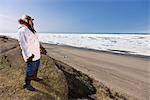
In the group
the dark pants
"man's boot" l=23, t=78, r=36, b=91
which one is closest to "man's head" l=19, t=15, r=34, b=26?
the dark pants

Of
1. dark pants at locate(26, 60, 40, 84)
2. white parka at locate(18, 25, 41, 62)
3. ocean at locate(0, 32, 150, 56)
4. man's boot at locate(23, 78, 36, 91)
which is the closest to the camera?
white parka at locate(18, 25, 41, 62)

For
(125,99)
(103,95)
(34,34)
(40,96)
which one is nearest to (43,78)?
(40,96)

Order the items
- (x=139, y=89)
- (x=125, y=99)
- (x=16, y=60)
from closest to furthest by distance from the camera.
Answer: (x=16, y=60) → (x=125, y=99) → (x=139, y=89)

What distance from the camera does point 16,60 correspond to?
648 centimetres

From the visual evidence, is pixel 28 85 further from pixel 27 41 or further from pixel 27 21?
pixel 27 21

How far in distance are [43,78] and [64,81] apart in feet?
1.59

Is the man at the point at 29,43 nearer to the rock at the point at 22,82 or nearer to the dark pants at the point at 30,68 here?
the dark pants at the point at 30,68

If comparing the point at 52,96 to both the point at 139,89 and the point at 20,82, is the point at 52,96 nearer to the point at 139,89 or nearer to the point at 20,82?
the point at 20,82

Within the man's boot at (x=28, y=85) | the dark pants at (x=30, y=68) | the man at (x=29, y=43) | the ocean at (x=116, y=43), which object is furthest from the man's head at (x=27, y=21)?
the ocean at (x=116, y=43)

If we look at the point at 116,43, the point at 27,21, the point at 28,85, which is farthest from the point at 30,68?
the point at 116,43

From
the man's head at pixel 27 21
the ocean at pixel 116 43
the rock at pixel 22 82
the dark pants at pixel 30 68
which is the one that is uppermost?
the man's head at pixel 27 21

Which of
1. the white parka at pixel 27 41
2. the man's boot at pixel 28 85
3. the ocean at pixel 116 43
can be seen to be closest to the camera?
the white parka at pixel 27 41

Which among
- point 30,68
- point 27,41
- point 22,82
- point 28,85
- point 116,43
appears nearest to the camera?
point 27,41

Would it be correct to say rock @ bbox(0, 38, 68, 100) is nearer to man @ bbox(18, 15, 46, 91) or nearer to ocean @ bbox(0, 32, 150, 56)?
man @ bbox(18, 15, 46, 91)
